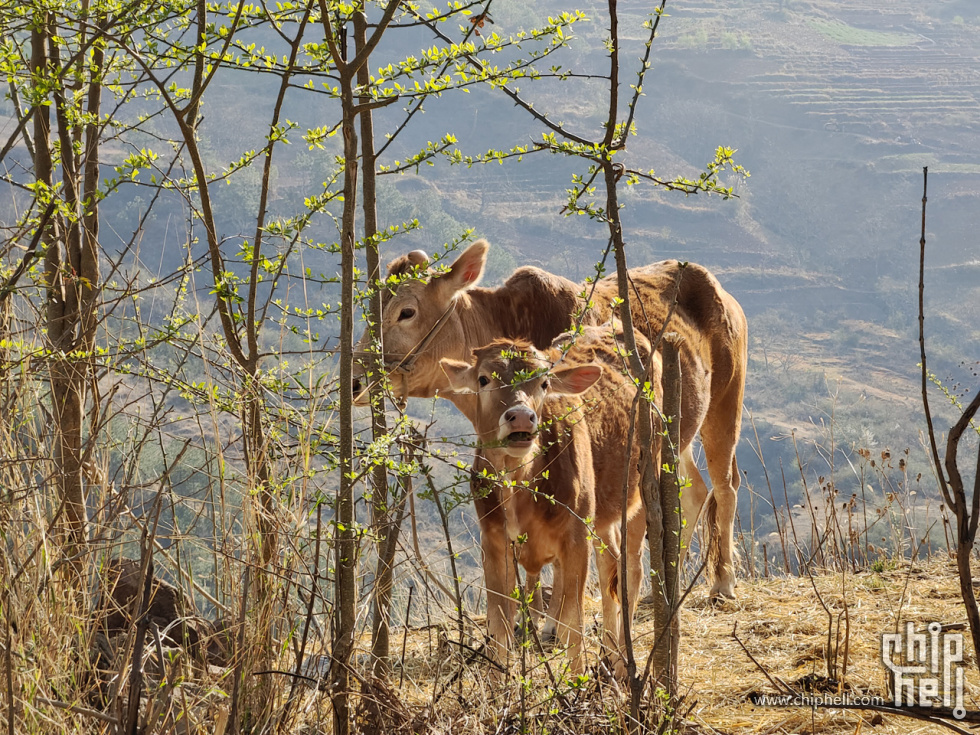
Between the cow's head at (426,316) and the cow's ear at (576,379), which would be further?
the cow's head at (426,316)

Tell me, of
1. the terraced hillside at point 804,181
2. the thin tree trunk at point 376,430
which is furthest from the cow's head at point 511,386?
the terraced hillside at point 804,181

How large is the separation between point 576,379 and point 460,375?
53 centimetres

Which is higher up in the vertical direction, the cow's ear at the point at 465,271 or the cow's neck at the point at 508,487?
the cow's ear at the point at 465,271

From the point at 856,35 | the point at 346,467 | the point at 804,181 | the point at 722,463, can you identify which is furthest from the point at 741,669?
the point at 856,35

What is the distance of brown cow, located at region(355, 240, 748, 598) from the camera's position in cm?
538

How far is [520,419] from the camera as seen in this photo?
11.2ft

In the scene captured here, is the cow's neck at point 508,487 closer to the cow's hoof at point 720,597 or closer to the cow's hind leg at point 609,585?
the cow's hind leg at point 609,585

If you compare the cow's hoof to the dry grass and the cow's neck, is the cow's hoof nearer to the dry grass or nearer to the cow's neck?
the dry grass

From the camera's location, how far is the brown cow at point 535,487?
12.7ft

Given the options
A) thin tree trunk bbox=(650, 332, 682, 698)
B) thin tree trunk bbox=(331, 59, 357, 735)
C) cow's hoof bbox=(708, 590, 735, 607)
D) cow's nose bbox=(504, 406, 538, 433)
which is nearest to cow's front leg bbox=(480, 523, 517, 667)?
cow's nose bbox=(504, 406, 538, 433)

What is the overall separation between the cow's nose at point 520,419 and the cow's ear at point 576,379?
2.28 ft

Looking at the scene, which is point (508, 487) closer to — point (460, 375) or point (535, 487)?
point (535, 487)

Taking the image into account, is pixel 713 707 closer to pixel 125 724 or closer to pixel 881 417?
pixel 125 724

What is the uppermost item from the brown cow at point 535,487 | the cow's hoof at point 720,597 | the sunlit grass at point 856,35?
the sunlit grass at point 856,35
